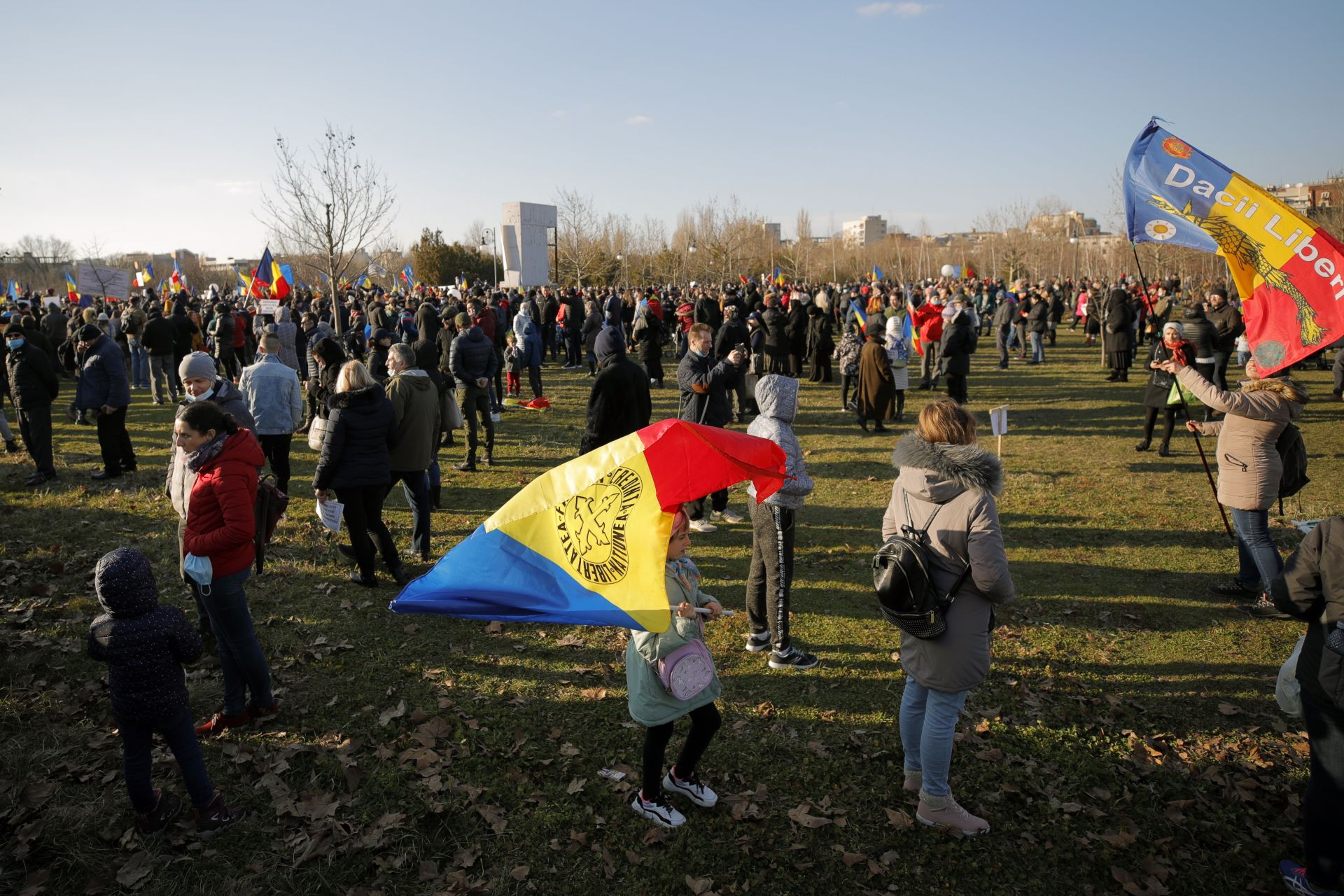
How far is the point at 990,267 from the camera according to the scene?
221ft

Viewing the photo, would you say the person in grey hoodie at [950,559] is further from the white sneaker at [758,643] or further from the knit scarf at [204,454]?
the knit scarf at [204,454]

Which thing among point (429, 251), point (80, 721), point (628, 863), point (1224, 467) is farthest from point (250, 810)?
point (429, 251)

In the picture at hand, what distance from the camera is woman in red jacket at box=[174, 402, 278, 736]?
14.9 ft

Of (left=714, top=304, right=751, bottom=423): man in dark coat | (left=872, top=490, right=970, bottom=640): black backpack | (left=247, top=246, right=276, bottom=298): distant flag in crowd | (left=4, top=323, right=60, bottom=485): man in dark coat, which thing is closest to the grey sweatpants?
(left=872, top=490, right=970, bottom=640): black backpack

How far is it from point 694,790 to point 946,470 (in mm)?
2181

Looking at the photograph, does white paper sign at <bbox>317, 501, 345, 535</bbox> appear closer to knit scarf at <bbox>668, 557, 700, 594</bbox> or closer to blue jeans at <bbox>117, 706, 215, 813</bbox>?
blue jeans at <bbox>117, 706, 215, 813</bbox>

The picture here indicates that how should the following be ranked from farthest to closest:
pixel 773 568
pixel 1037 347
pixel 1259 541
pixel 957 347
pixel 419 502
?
pixel 1037 347
pixel 957 347
pixel 419 502
pixel 1259 541
pixel 773 568

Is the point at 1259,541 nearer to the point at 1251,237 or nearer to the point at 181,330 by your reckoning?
the point at 1251,237

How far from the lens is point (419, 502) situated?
7605mm

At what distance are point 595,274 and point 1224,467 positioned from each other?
38.4 metres

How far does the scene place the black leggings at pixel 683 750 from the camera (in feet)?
12.8

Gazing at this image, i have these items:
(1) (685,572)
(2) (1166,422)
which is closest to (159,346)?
(1) (685,572)

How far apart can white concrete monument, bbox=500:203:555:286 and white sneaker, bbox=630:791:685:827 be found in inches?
1270

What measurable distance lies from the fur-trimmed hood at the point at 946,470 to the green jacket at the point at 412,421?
194 inches
